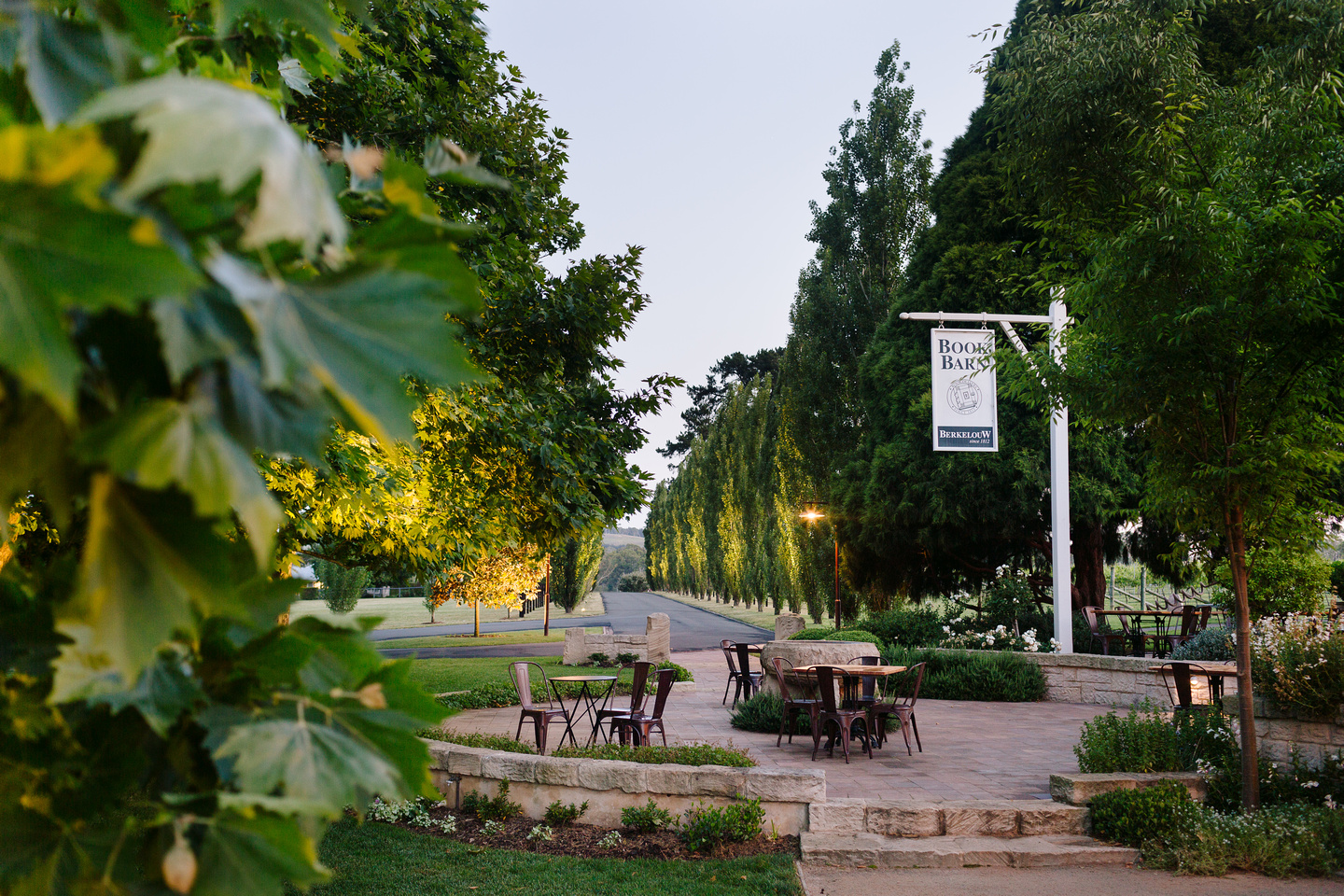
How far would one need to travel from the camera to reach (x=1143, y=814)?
5789mm

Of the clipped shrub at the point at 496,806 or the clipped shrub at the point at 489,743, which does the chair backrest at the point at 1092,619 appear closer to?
the clipped shrub at the point at 489,743

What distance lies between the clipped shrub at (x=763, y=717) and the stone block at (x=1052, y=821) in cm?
365

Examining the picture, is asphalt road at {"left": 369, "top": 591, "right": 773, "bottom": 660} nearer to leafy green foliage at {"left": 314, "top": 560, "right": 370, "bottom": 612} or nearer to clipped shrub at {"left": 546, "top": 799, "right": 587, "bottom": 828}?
leafy green foliage at {"left": 314, "top": 560, "right": 370, "bottom": 612}

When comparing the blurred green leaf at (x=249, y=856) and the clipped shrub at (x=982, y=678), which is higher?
the blurred green leaf at (x=249, y=856)

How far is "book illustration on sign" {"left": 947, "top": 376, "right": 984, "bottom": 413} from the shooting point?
37.0 ft

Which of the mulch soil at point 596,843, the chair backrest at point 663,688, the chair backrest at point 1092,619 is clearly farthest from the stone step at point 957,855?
the chair backrest at point 1092,619

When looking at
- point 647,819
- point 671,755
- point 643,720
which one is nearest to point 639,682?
point 643,720

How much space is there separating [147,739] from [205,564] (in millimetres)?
249

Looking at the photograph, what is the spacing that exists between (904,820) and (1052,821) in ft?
3.69

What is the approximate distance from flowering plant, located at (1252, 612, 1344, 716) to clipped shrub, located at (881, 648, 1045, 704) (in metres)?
5.79

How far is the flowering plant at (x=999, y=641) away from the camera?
43.3 ft

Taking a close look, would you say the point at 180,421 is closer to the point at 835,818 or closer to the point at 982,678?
the point at 835,818

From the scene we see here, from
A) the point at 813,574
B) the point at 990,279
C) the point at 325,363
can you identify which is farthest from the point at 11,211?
the point at 813,574

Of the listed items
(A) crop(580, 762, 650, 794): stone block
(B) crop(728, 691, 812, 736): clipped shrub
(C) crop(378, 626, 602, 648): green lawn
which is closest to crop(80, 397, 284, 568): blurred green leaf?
(A) crop(580, 762, 650, 794): stone block
